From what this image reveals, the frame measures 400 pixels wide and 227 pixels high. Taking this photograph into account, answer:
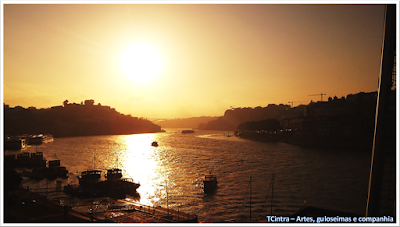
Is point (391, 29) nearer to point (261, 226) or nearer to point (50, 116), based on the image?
point (261, 226)

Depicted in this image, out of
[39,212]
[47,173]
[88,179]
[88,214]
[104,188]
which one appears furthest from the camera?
[47,173]

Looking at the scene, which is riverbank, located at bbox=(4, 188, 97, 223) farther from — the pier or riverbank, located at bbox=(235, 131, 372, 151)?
riverbank, located at bbox=(235, 131, 372, 151)

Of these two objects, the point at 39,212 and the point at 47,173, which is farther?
the point at 47,173

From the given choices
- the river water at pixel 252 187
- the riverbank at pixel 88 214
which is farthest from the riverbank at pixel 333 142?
the riverbank at pixel 88 214

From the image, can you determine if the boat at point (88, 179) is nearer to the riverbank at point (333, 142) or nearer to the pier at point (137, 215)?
the pier at point (137, 215)

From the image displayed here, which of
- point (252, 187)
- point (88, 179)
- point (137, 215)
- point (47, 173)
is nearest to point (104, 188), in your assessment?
point (88, 179)

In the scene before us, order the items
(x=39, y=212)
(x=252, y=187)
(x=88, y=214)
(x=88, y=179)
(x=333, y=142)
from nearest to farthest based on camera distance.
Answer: (x=39, y=212) < (x=88, y=214) < (x=252, y=187) < (x=88, y=179) < (x=333, y=142)

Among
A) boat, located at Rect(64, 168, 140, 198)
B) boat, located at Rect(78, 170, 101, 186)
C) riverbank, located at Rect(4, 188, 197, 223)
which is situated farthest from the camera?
boat, located at Rect(78, 170, 101, 186)

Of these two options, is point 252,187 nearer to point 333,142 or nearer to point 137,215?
point 137,215

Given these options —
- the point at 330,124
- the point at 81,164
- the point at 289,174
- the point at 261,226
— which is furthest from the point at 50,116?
the point at 261,226

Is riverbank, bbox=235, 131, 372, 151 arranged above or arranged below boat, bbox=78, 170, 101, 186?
above

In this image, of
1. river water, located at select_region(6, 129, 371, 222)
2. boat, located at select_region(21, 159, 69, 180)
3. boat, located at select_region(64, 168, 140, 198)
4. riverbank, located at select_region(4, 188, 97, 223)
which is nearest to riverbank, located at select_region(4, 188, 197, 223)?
riverbank, located at select_region(4, 188, 97, 223)
